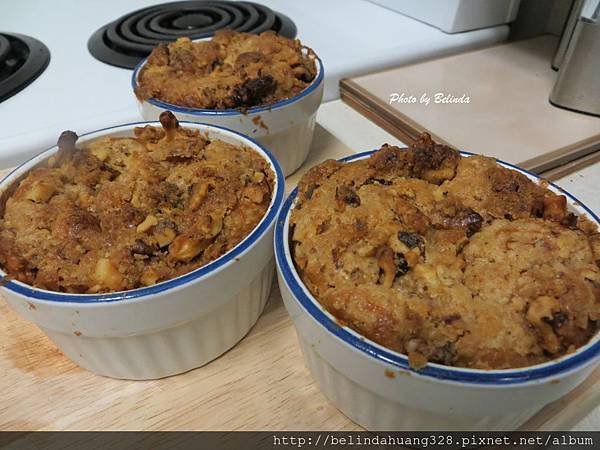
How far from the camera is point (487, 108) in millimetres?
1411

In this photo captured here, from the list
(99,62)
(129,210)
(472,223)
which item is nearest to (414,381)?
(472,223)

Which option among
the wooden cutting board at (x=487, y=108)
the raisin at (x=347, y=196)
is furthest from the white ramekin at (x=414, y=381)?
the wooden cutting board at (x=487, y=108)

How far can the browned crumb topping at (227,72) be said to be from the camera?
42.2 inches

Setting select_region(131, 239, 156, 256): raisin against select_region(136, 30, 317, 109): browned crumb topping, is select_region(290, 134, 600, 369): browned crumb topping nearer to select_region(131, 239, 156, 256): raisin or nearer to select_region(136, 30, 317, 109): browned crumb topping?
select_region(131, 239, 156, 256): raisin

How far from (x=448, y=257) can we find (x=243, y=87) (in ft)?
1.99

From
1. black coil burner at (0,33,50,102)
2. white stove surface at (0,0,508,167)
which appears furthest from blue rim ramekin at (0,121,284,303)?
black coil burner at (0,33,50,102)

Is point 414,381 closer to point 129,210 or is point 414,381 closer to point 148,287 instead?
point 148,287

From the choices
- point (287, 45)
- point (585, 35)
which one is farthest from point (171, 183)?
point (585, 35)

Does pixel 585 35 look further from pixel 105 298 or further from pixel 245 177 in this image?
pixel 105 298

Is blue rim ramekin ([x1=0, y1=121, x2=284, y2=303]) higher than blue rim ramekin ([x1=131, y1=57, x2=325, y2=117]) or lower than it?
lower

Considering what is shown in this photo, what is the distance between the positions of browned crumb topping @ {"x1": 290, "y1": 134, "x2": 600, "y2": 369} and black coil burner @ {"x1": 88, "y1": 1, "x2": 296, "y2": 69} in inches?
37.5

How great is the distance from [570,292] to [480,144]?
719 mm

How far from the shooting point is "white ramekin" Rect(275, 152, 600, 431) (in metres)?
0.55

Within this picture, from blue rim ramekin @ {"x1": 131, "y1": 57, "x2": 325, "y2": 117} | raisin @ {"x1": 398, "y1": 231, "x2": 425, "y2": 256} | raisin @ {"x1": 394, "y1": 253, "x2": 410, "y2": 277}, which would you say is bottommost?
blue rim ramekin @ {"x1": 131, "y1": 57, "x2": 325, "y2": 117}
